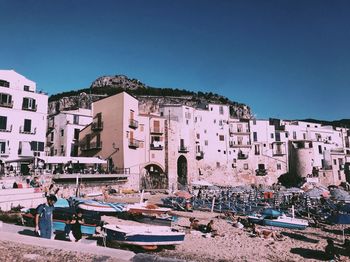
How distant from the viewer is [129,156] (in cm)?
4125

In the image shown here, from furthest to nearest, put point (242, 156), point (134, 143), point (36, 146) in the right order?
point (242, 156) → point (134, 143) → point (36, 146)

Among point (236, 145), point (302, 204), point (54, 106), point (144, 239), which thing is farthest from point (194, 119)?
point (54, 106)

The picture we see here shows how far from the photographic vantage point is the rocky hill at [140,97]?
84438 mm

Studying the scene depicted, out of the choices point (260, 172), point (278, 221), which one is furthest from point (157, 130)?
point (278, 221)

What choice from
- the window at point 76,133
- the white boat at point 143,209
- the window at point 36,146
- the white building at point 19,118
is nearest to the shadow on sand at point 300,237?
the white boat at point 143,209

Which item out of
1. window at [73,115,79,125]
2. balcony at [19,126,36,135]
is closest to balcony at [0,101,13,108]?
balcony at [19,126,36,135]

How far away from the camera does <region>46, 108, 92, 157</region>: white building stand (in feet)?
152

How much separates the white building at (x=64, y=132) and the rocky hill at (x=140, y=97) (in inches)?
958

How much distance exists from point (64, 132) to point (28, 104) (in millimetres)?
12216

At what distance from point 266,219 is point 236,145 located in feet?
125

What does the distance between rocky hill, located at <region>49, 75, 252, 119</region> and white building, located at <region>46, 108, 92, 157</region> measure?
79.8 feet

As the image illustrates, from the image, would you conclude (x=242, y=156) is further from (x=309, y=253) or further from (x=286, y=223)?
(x=309, y=253)

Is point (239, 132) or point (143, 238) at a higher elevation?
point (239, 132)

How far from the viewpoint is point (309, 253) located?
16.0 metres
